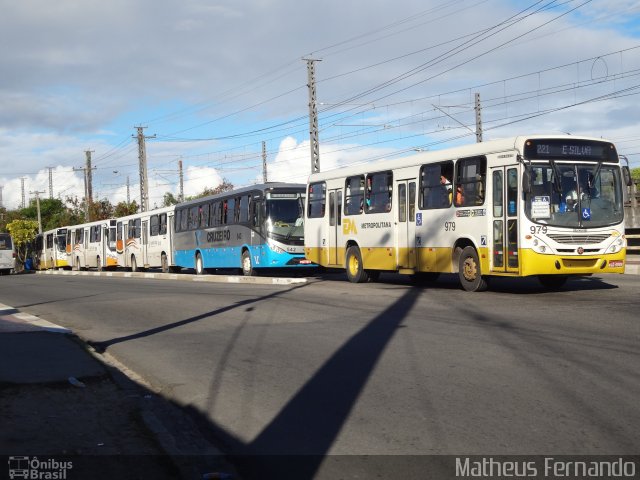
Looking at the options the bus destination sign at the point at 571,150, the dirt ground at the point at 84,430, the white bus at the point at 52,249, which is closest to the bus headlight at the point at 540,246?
the bus destination sign at the point at 571,150

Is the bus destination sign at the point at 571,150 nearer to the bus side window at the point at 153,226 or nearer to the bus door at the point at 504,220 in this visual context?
the bus door at the point at 504,220

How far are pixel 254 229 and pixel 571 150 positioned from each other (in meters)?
14.3

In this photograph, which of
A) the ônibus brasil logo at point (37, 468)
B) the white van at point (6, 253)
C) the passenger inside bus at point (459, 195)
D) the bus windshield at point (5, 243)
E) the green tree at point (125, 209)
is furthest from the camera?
the green tree at point (125, 209)

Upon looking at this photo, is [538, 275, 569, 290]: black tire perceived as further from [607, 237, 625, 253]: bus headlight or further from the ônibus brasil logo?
the ônibus brasil logo

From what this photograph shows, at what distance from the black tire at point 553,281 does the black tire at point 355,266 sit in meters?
5.49

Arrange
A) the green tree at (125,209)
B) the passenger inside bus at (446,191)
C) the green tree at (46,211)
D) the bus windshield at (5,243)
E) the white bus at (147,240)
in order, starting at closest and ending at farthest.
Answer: the passenger inside bus at (446,191) < the white bus at (147,240) < the bus windshield at (5,243) < the green tree at (125,209) < the green tree at (46,211)

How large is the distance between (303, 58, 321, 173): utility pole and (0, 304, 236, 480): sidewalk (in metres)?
27.5

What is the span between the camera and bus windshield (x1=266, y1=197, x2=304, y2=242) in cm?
2728

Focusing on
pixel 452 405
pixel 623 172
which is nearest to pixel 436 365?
pixel 452 405

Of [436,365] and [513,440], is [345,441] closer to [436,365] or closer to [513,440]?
[513,440]

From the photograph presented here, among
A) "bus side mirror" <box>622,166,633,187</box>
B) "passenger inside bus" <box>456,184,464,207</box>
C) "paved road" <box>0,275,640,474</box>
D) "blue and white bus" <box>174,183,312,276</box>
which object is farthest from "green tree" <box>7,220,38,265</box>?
"bus side mirror" <box>622,166,633,187</box>

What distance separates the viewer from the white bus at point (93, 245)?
49688mm

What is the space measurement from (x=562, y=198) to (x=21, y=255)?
82.8m

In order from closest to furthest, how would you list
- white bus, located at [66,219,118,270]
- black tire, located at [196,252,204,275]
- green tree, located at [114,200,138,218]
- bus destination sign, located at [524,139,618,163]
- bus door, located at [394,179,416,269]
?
bus destination sign, located at [524,139,618,163], bus door, located at [394,179,416,269], black tire, located at [196,252,204,275], white bus, located at [66,219,118,270], green tree, located at [114,200,138,218]
